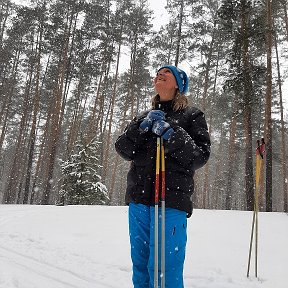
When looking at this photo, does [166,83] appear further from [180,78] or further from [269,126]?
[269,126]

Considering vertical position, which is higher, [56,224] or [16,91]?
[16,91]

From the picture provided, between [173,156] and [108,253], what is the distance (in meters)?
4.54

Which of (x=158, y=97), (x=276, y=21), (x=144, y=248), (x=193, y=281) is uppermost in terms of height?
(x=276, y=21)

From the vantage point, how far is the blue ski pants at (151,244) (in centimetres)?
257

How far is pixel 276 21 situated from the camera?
22.3m

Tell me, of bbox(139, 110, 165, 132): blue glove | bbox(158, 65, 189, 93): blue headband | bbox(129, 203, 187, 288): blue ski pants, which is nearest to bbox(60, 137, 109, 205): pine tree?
bbox(158, 65, 189, 93): blue headband

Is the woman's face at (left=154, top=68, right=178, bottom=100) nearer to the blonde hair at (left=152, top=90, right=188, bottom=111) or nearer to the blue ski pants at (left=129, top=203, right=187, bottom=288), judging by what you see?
the blonde hair at (left=152, top=90, right=188, bottom=111)

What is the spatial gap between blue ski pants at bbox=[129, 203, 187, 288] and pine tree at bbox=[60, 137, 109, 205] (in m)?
14.0

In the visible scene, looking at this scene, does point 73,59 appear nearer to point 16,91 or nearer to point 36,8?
point 36,8

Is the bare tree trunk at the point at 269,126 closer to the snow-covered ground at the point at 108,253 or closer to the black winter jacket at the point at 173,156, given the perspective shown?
the snow-covered ground at the point at 108,253

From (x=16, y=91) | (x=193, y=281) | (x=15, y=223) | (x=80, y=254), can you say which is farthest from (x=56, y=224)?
(x=16, y=91)

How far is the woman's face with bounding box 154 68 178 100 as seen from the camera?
2984 millimetres

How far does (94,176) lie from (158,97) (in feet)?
46.9

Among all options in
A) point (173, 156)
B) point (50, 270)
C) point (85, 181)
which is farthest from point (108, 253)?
point (85, 181)
